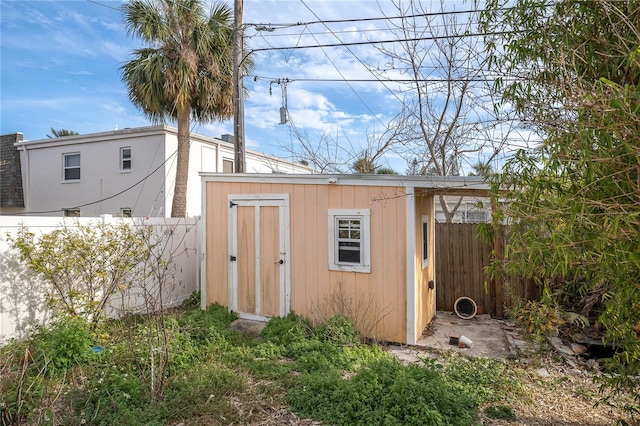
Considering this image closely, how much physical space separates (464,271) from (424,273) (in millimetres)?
1538

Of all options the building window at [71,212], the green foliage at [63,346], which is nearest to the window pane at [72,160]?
the building window at [71,212]

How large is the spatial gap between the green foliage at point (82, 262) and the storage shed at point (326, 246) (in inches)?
56.8

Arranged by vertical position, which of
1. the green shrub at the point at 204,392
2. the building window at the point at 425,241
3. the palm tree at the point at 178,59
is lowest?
the green shrub at the point at 204,392

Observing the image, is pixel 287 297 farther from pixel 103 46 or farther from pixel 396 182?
pixel 103 46

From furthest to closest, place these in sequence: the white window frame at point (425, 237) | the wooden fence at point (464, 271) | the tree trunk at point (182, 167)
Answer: the tree trunk at point (182, 167) < the wooden fence at point (464, 271) < the white window frame at point (425, 237)

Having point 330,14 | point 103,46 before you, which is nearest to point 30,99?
point 103,46

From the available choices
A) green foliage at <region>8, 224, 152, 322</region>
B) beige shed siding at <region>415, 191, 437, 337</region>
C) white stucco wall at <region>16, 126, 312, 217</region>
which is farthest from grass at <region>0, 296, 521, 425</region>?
white stucco wall at <region>16, 126, 312, 217</region>

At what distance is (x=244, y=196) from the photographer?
6.58 metres

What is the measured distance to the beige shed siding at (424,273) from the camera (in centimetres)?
583

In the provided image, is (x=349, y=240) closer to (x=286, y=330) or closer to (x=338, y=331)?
(x=338, y=331)

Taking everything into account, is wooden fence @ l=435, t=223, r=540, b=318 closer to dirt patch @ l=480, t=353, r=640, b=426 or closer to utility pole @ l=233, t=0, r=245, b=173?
dirt patch @ l=480, t=353, r=640, b=426

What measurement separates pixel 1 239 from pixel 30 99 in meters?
5.48

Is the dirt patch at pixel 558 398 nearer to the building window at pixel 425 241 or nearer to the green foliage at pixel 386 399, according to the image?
the green foliage at pixel 386 399

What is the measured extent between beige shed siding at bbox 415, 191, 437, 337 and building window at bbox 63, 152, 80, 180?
13.2 meters
